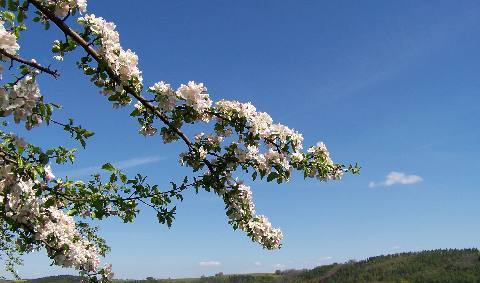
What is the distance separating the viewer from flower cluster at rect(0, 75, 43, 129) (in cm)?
498

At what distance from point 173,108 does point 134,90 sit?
3.13 feet

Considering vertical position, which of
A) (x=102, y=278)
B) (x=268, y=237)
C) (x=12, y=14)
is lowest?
(x=102, y=278)

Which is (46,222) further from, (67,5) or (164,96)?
(67,5)

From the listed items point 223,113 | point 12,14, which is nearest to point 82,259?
point 223,113

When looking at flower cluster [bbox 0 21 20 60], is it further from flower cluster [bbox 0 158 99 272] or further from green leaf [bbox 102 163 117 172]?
green leaf [bbox 102 163 117 172]

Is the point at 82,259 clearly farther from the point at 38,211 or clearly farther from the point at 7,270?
the point at 7,270

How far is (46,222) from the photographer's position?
7457 mm

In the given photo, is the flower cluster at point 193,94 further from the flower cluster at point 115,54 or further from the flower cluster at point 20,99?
the flower cluster at point 20,99

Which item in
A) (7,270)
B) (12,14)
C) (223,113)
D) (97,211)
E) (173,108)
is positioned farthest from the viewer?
(7,270)

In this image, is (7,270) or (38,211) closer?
(38,211)

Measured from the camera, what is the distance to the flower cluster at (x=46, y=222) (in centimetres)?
659

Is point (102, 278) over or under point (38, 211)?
under

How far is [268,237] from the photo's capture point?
32.6 ft

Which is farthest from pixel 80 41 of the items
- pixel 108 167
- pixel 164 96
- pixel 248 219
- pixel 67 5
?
pixel 248 219
